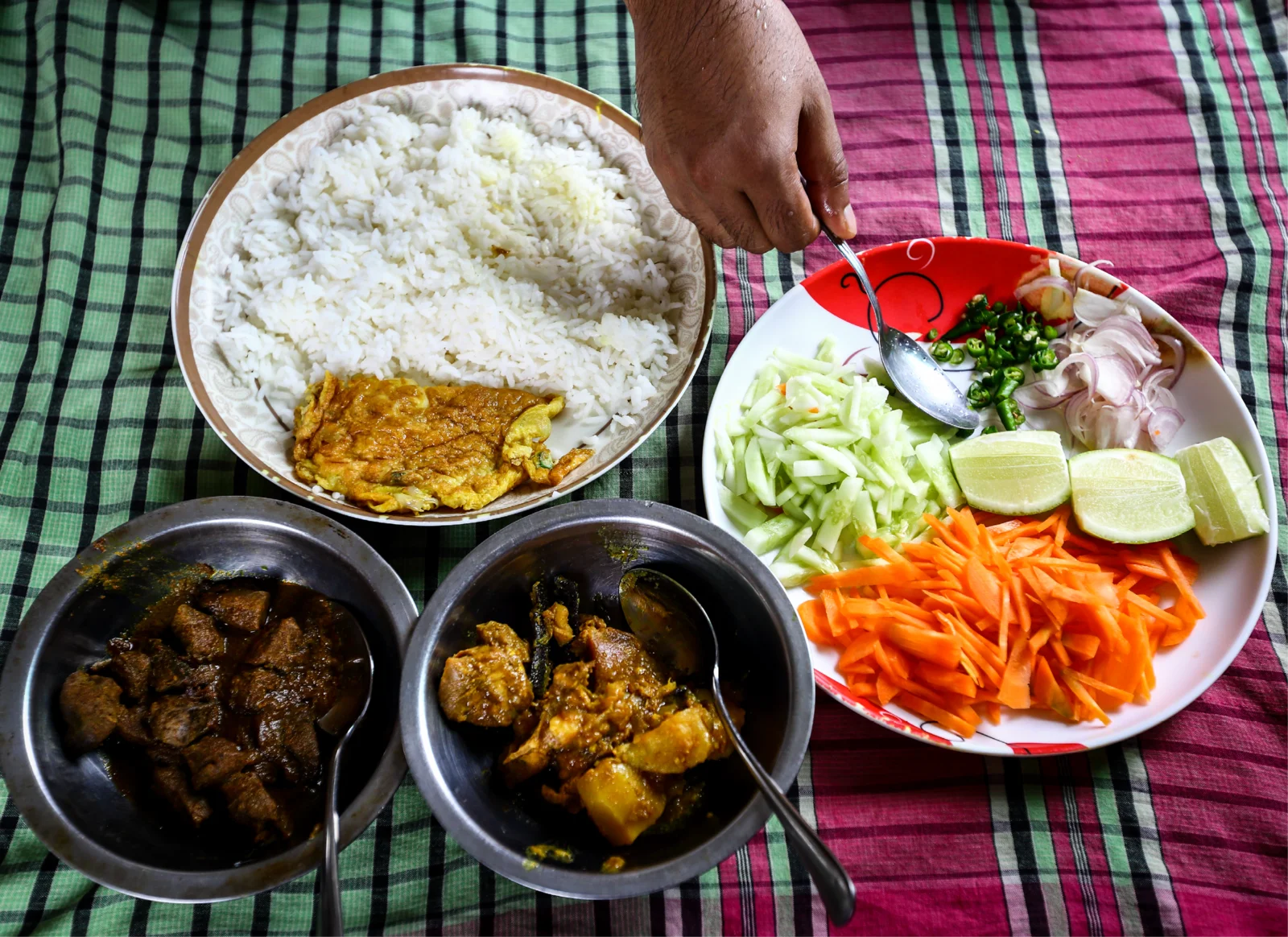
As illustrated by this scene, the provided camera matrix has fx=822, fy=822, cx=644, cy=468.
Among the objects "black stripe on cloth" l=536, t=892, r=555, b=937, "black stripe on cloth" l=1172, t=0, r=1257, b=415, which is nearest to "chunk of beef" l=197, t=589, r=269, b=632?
"black stripe on cloth" l=536, t=892, r=555, b=937

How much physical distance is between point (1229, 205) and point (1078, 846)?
1910 mm

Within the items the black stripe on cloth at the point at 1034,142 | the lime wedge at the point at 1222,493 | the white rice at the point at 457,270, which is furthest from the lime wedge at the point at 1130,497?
the white rice at the point at 457,270

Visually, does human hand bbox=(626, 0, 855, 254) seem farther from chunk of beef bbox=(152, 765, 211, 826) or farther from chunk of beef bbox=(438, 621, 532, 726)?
chunk of beef bbox=(152, 765, 211, 826)

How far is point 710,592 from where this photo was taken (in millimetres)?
1747

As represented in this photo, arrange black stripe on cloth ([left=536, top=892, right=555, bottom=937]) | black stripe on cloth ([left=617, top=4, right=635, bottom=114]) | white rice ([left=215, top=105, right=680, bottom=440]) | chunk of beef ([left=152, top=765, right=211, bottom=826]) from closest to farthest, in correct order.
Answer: chunk of beef ([left=152, top=765, right=211, bottom=826]) < black stripe on cloth ([left=536, top=892, right=555, bottom=937]) < white rice ([left=215, top=105, right=680, bottom=440]) < black stripe on cloth ([left=617, top=4, right=635, bottom=114])

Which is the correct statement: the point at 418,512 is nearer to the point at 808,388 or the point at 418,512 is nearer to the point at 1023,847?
the point at 808,388

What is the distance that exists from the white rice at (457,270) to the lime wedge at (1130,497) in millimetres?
1052

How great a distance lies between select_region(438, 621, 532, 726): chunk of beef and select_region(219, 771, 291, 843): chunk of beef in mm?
365

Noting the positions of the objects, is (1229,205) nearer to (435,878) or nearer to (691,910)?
(691,910)

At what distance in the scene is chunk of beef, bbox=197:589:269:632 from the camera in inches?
67.9

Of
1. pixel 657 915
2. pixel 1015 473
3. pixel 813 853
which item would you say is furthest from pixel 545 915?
pixel 1015 473

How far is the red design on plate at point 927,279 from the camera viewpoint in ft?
7.03

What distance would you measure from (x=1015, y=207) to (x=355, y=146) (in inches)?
74.5

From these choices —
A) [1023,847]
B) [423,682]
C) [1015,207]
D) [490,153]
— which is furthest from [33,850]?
[1015,207]
